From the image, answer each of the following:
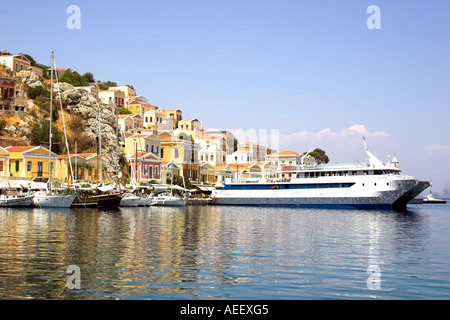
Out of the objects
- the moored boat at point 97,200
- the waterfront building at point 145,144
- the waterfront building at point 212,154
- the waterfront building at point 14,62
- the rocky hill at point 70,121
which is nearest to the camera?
the moored boat at point 97,200

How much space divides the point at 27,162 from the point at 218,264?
47648 millimetres

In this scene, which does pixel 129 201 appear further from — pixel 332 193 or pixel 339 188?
pixel 339 188

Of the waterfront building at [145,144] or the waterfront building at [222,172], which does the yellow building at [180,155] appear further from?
the waterfront building at [222,172]

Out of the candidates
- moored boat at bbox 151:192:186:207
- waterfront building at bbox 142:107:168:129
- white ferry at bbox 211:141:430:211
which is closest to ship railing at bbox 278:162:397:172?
white ferry at bbox 211:141:430:211

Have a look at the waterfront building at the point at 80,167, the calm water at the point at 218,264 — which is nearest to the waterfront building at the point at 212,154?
the waterfront building at the point at 80,167

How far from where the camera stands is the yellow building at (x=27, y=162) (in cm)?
5744

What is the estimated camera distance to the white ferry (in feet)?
193

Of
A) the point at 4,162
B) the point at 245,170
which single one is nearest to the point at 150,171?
the point at 4,162

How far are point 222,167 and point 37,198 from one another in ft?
169

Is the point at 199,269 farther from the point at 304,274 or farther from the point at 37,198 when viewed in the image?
the point at 37,198

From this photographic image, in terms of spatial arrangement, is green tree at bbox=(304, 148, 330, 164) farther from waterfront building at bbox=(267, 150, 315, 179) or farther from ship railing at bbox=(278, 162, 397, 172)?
ship railing at bbox=(278, 162, 397, 172)

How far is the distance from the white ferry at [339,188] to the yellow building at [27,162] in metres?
27.7
